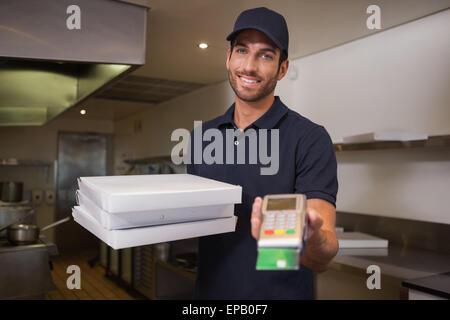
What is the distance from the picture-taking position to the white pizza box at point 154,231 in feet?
2.39

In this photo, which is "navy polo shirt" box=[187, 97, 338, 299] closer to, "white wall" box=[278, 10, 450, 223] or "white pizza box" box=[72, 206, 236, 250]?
"white pizza box" box=[72, 206, 236, 250]

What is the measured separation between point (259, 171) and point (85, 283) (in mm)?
4474

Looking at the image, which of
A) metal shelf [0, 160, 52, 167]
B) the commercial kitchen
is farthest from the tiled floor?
metal shelf [0, 160, 52, 167]

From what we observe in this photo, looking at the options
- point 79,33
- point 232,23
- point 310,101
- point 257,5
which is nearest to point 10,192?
point 79,33

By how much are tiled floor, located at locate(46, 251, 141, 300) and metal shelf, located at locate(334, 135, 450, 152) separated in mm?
2895

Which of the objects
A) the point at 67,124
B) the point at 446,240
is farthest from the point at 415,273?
the point at 67,124

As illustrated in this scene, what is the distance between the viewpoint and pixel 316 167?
2.98 feet

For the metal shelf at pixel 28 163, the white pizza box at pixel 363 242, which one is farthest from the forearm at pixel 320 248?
the metal shelf at pixel 28 163

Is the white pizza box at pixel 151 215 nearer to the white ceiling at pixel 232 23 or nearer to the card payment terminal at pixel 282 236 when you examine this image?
the card payment terminal at pixel 282 236

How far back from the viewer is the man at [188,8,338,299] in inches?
35.1

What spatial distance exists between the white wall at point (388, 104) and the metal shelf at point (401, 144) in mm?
204

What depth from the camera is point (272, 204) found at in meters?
0.63
